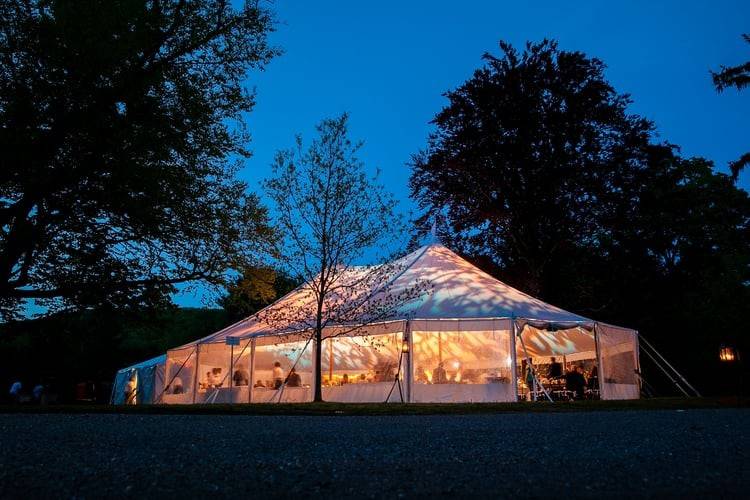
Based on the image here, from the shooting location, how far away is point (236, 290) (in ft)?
37.1

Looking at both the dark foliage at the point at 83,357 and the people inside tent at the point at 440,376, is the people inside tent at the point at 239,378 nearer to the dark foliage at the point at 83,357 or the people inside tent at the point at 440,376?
the dark foliage at the point at 83,357

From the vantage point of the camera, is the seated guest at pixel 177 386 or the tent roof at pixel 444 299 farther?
the seated guest at pixel 177 386

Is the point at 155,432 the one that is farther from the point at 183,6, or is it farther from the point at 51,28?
the point at 183,6

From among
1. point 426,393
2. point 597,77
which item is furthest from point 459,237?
point 426,393

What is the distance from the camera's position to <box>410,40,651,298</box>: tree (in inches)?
776

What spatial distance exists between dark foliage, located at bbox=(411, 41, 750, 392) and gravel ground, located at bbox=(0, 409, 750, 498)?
14946 millimetres

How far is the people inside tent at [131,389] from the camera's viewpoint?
22320 millimetres

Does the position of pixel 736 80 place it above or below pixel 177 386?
above

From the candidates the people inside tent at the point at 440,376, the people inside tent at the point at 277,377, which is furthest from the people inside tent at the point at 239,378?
the people inside tent at the point at 440,376

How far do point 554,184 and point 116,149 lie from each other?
13.9 meters

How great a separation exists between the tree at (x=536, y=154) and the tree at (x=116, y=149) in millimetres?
10451

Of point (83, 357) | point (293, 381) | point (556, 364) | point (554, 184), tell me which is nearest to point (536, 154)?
point (554, 184)

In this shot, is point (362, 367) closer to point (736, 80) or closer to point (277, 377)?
point (277, 377)

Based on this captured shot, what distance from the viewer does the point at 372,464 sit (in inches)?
134
